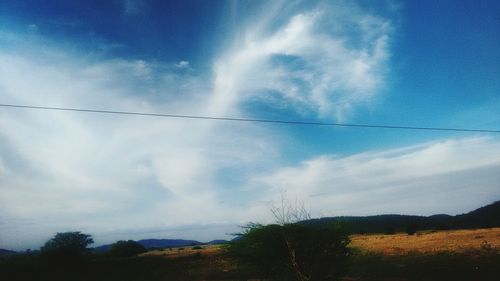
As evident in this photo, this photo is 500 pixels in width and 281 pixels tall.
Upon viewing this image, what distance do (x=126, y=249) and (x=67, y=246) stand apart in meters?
14.6

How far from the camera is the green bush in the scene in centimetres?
1268

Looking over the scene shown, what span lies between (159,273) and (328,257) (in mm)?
25921

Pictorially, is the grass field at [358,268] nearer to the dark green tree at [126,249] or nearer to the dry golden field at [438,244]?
the dry golden field at [438,244]

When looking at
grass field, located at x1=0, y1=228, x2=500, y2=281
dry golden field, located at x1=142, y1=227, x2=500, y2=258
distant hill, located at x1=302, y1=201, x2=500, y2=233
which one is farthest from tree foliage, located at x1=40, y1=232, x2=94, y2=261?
distant hill, located at x1=302, y1=201, x2=500, y2=233

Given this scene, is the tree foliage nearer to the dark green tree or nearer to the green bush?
the dark green tree

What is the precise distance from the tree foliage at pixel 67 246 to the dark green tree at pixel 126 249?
6.92 metres

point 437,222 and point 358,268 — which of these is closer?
point 358,268

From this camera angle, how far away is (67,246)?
168 feet

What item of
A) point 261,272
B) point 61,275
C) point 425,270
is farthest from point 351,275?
point 61,275

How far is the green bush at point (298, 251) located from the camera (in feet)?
41.6

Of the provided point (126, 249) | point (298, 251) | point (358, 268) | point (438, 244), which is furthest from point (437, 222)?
point (298, 251)

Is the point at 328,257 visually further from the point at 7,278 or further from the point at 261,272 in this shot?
the point at 7,278

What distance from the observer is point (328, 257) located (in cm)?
1295

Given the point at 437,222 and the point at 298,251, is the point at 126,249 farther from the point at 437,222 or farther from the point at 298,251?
the point at 437,222
